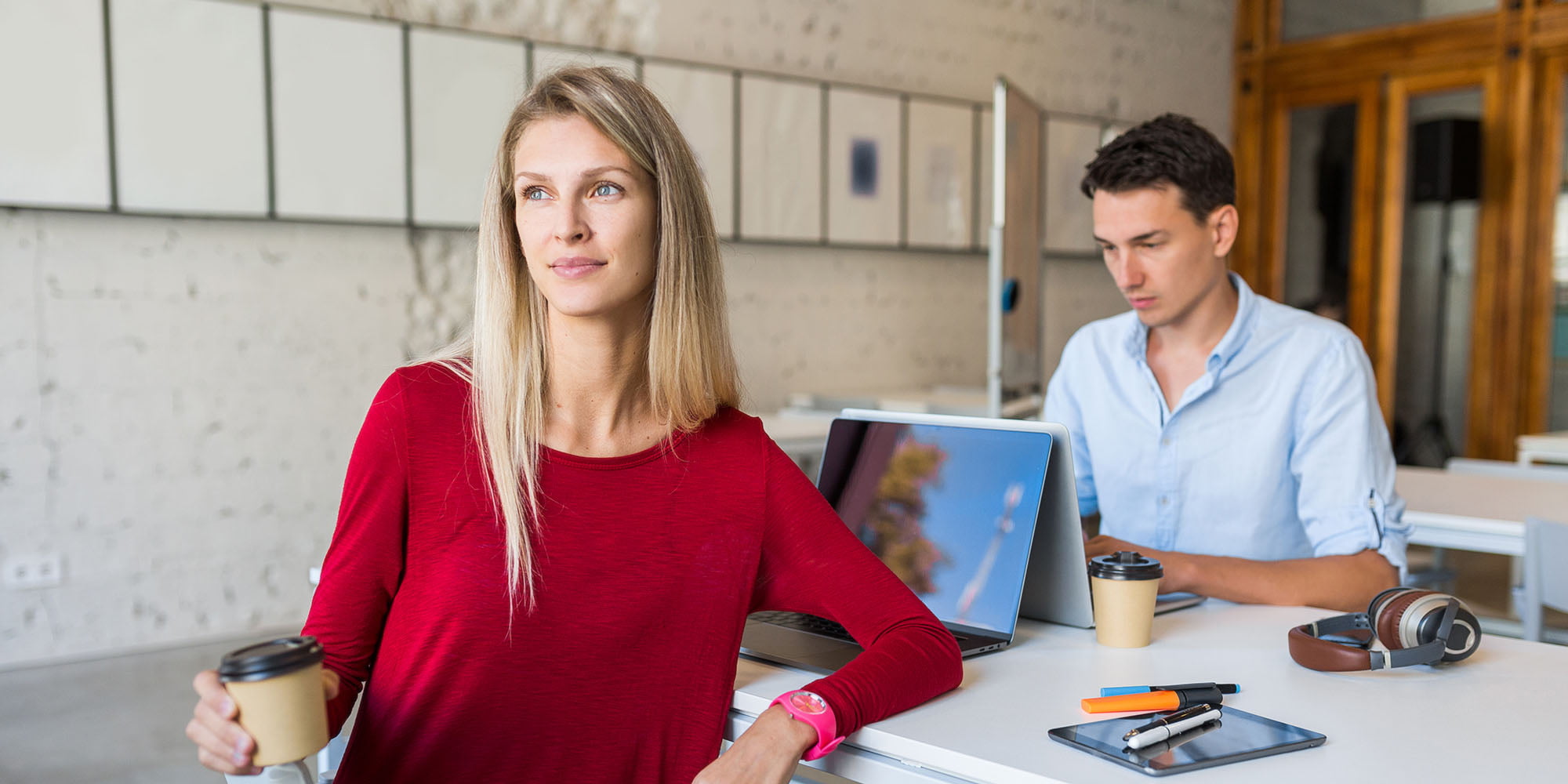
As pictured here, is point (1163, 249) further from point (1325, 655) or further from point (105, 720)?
point (105, 720)

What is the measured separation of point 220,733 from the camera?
90 cm

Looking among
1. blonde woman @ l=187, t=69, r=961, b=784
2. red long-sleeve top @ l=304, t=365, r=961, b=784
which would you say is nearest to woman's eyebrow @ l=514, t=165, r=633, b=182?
blonde woman @ l=187, t=69, r=961, b=784

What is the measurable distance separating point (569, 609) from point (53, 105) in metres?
3.23

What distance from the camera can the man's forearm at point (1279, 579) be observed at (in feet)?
5.07

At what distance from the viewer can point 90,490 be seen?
370 centimetres

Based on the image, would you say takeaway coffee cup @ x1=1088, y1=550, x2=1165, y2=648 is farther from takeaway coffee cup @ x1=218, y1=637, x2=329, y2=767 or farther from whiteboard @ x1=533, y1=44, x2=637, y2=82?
whiteboard @ x1=533, y1=44, x2=637, y2=82

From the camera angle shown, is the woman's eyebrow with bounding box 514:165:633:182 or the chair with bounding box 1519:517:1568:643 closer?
the woman's eyebrow with bounding box 514:165:633:182

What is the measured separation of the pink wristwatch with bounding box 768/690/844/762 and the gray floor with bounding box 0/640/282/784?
2142 mm

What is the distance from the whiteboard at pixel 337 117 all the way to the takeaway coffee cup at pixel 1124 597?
3358 mm

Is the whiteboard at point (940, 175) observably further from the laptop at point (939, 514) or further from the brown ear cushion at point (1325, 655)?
the brown ear cushion at point (1325, 655)

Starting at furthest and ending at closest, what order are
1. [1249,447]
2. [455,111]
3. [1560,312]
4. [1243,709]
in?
1. [1560,312]
2. [455,111]
3. [1249,447]
4. [1243,709]

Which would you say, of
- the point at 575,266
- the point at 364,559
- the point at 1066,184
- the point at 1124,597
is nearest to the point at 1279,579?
the point at 1124,597

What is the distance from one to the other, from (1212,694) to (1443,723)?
0.66 ft

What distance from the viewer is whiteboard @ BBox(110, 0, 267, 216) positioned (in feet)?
11.9
